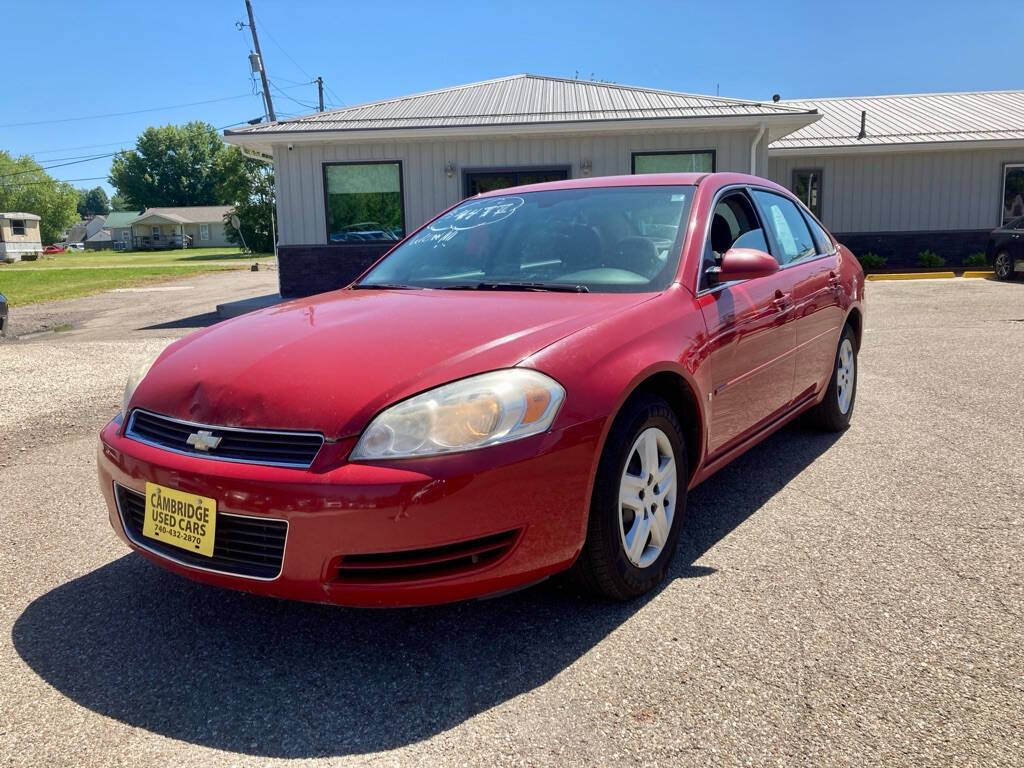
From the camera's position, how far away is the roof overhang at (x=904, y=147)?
61.1 feet

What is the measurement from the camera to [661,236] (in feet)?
11.8

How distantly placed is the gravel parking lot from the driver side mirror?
44.4 inches

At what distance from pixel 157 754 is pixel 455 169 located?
13.2m

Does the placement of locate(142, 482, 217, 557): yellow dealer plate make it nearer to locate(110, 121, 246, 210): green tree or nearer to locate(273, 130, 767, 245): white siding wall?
locate(273, 130, 767, 245): white siding wall

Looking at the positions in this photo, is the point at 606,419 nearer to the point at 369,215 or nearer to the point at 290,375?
the point at 290,375

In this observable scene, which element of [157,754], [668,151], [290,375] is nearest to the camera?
[157,754]

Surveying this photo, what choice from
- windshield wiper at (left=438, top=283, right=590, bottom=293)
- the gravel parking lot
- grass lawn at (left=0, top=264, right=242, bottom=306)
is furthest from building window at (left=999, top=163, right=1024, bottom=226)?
grass lawn at (left=0, top=264, right=242, bottom=306)

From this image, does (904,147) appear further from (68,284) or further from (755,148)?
(68,284)

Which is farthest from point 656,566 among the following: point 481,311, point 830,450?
point 830,450

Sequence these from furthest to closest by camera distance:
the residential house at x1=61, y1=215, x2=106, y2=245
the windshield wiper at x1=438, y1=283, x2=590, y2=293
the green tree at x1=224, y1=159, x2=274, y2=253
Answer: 1. the residential house at x1=61, y1=215, x2=106, y2=245
2. the green tree at x1=224, y1=159, x2=274, y2=253
3. the windshield wiper at x1=438, y1=283, x2=590, y2=293

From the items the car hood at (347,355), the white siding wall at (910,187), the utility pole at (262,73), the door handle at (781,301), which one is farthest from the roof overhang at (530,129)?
the utility pole at (262,73)

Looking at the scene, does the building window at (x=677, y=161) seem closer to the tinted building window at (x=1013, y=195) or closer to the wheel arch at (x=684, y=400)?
the tinted building window at (x=1013, y=195)

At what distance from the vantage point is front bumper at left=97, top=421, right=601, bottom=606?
7.66ft

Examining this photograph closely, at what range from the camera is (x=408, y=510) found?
7.64 feet
